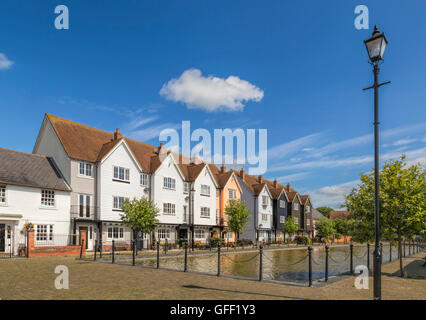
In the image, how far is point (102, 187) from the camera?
3200 centimetres

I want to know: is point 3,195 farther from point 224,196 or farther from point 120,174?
point 224,196

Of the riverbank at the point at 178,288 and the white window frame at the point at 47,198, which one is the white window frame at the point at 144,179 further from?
the riverbank at the point at 178,288

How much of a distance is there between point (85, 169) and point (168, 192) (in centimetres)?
1014

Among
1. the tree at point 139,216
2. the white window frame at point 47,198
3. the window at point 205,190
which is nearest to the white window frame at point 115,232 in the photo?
the tree at point 139,216

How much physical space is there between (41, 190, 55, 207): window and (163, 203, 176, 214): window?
12331mm

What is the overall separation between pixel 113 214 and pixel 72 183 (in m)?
4.90

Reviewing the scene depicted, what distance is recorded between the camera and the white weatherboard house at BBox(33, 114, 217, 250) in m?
30.9

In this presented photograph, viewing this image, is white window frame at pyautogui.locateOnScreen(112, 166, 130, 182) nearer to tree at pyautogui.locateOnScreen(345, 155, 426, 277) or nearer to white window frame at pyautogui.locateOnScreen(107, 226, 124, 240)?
white window frame at pyautogui.locateOnScreen(107, 226, 124, 240)

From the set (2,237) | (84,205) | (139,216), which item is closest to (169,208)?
(139,216)

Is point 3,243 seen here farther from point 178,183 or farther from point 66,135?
point 178,183

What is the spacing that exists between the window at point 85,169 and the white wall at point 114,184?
2.96 feet

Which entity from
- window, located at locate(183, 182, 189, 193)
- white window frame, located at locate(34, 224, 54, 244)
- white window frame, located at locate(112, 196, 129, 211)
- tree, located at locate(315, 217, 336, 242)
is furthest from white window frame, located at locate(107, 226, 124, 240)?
tree, located at locate(315, 217, 336, 242)

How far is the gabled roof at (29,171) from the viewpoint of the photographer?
88.4ft
